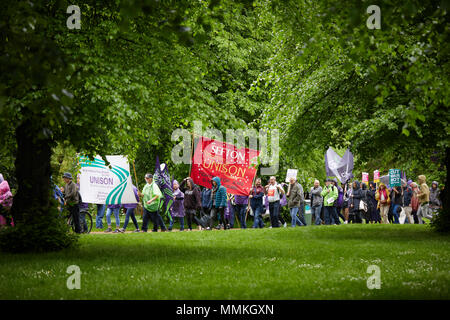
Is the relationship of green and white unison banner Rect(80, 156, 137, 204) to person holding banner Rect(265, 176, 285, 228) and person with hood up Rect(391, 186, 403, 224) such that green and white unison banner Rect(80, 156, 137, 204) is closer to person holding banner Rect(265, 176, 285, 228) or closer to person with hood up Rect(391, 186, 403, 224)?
person holding banner Rect(265, 176, 285, 228)

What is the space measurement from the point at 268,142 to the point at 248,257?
18.8 feet

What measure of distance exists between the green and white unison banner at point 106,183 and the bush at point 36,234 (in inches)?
371

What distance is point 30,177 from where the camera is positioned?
42.0 feet

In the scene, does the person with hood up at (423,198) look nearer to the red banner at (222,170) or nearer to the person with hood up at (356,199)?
the person with hood up at (356,199)

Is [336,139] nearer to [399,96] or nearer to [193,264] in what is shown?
[399,96]

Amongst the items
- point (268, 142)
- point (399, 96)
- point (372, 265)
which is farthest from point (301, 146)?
point (372, 265)

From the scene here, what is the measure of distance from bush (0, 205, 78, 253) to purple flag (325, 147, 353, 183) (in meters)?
16.5

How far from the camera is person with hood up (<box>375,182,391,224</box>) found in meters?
27.6

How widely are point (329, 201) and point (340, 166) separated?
1967 mm

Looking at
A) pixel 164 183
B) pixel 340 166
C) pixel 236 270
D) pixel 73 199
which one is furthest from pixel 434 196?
pixel 236 270

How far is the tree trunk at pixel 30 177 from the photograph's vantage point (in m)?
12.7

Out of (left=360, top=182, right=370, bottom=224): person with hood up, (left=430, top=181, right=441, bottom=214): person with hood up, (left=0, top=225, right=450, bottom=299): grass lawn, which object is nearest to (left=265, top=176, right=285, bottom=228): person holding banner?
(left=360, top=182, right=370, bottom=224): person with hood up

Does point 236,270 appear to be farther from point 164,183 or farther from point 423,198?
point 423,198

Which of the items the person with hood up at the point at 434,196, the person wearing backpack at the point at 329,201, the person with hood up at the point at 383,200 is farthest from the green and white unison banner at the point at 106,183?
the person with hood up at the point at 434,196
